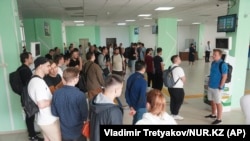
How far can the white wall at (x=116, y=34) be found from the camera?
20109 mm

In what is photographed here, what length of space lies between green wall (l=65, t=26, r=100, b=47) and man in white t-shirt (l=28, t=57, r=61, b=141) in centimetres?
1690

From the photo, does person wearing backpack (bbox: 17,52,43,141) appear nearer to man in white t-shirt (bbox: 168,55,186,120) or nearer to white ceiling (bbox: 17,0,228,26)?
white ceiling (bbox: 17,0,228,26)

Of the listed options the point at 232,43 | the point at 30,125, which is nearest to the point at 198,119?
the point at 232,43

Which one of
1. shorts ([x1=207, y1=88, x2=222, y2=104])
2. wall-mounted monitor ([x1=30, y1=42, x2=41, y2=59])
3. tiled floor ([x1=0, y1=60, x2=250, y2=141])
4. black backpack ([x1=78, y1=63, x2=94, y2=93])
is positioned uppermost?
wall-mounted monitor ([x1=30, y1=42, x2=41, y2=59])

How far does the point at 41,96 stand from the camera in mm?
2510

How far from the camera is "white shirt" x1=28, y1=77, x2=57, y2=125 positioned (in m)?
2.52

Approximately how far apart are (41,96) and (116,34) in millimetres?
18431

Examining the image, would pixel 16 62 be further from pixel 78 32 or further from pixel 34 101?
pixel 78 32

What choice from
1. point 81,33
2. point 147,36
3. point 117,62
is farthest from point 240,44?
point 147,36

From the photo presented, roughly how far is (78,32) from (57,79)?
16442 millimetres

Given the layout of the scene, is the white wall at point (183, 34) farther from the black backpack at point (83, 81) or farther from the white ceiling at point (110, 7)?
the black backpack at point (83, 81)

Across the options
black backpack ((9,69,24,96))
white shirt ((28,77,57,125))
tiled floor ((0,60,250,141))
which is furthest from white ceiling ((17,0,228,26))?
white shirt ((28,77,57,125))

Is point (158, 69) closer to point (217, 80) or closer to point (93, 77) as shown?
point (217, 80)

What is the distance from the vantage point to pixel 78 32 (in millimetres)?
19203
